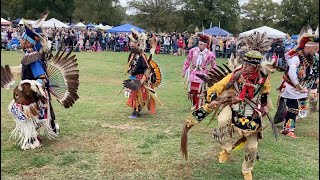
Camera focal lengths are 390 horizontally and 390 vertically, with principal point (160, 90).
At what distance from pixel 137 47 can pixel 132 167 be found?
3215 millimetres

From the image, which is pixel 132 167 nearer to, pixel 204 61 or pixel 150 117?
pixel 150 117

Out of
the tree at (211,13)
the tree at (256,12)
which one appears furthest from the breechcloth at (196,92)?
the tree at (256,12)

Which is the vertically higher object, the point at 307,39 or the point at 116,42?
the point at 307,39

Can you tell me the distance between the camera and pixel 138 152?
5609 mm

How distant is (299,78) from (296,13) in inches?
1602

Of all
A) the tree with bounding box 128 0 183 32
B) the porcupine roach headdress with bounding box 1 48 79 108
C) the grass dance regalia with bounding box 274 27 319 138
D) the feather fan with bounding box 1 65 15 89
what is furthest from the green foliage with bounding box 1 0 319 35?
the feather fan with bounding box 1 65 15 89

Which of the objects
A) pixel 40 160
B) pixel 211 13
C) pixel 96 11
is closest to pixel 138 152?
pixel 40 160

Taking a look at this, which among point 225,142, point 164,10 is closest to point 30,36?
point 225,142

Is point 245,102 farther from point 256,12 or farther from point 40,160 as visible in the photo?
point 256,12

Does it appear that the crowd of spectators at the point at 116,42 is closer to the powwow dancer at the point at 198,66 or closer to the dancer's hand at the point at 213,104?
the powwow dancer at the point at 198,66

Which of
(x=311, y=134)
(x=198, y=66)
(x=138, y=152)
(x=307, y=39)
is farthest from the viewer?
(x=198, y=66)

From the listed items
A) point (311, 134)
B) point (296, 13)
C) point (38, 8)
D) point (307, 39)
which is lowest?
point (311, 134)

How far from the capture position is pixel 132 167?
498cm

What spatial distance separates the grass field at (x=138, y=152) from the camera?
4805mm
